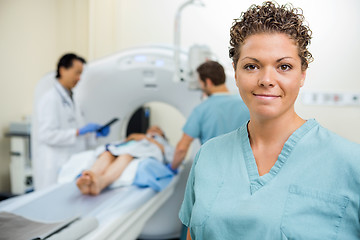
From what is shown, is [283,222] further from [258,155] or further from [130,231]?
[130,231]

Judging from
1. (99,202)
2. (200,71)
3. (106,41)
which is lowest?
(99,202)

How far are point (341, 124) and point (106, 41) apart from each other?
6.09 ft

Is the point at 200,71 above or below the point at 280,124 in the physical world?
above

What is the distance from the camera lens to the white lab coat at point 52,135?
2.06m

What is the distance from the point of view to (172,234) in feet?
7.59

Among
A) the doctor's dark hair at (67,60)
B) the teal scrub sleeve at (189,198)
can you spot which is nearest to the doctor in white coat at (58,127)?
the doctor's dark hair at (67,60)

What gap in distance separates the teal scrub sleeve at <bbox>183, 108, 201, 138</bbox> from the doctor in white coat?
2.71 ft

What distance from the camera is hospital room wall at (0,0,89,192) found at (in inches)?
62.4

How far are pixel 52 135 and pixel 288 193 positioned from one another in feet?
5.77

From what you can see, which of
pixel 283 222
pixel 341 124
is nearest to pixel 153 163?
pixel 341 124

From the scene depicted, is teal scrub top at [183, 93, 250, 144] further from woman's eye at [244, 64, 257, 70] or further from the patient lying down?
woman's eye at [244, 64, 257, 70]

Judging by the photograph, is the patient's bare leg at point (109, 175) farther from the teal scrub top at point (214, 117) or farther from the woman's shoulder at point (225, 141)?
the woman's shoulder at point (225, 141)

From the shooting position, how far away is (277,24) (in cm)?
59

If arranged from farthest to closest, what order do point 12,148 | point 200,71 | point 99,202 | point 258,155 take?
point 12,148, point 200,71, point 99,202, point 258,155
